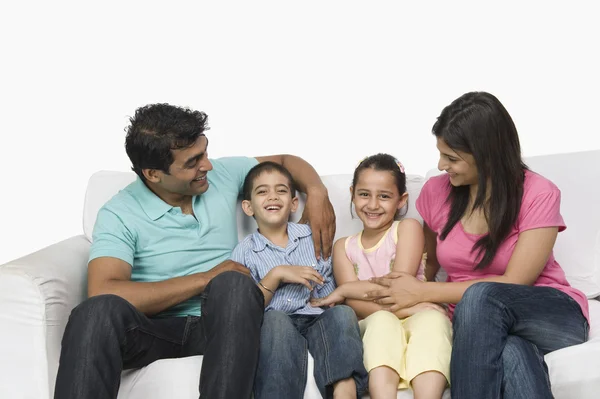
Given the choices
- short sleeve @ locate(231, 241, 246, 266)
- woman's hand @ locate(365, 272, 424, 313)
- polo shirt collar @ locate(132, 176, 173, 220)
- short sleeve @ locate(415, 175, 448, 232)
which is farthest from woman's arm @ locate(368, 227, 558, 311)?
polo shirt collar @ locate(132, 176, 173, 220)

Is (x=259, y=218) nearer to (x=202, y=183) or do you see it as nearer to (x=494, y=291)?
(x=202, y=183)

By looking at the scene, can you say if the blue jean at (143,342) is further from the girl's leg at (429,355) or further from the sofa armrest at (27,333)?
the girl's leg at (429,355)

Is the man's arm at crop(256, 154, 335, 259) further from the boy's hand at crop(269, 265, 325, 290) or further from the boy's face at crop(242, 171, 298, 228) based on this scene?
the boy's hand at crop(269, 265, 325, 290)

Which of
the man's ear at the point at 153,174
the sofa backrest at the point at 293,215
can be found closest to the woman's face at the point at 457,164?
the sofa backrest at the point at 293,215

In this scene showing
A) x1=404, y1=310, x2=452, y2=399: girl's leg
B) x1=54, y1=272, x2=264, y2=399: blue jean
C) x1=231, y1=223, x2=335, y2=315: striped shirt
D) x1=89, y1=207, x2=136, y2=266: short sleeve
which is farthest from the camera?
x1=231, y1=223, x2=335, y2=315: striped shirt

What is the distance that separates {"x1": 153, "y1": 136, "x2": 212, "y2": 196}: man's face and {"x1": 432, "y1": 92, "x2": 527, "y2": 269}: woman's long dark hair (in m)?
0.79

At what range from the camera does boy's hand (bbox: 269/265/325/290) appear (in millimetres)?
2637

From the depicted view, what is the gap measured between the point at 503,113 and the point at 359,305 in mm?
788

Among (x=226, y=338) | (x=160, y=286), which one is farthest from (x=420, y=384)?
(x=160, y=286)

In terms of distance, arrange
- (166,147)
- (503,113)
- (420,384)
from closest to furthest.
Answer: (420,384)
(503,113)
(166,147)

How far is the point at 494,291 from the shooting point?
233 cm

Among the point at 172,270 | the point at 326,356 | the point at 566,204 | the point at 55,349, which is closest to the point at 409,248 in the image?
the point at 326,356

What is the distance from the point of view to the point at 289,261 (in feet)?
9.37

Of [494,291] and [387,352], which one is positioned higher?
[494,291]
